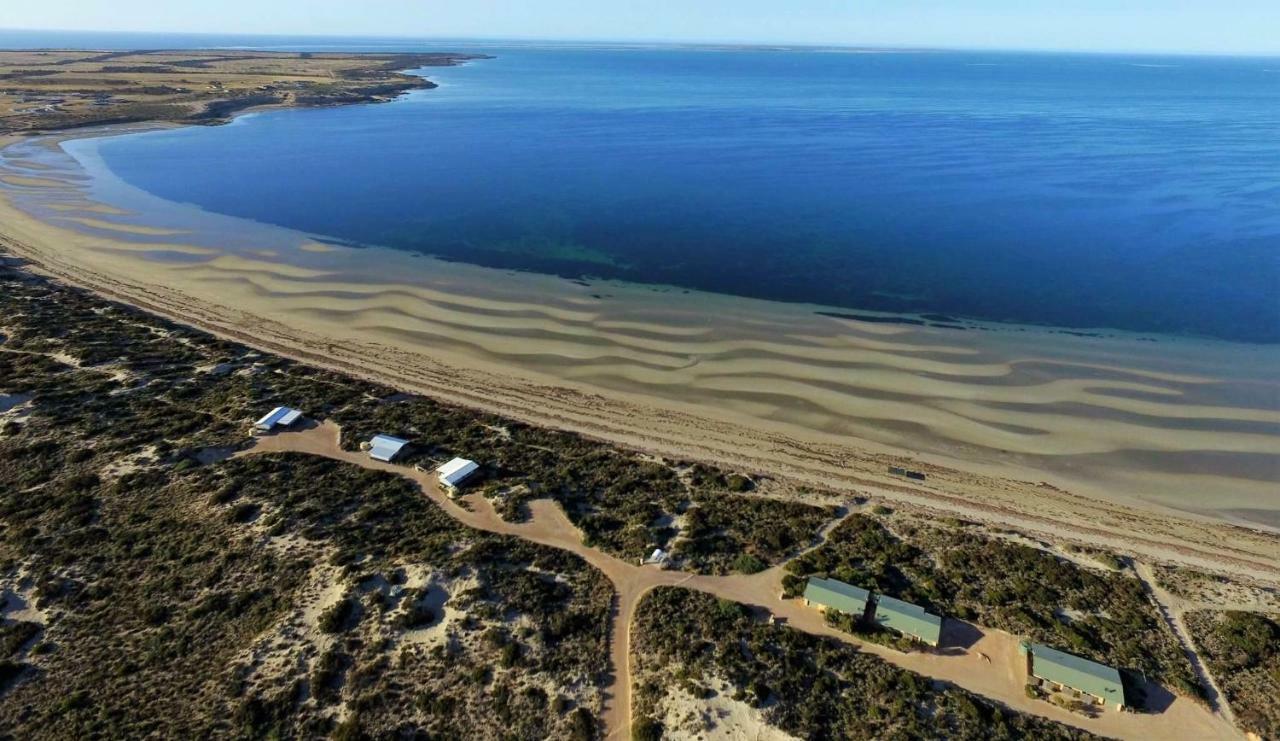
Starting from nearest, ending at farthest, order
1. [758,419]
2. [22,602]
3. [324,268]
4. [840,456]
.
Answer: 1. [22,602]
2. [840,456]
3. [758,419]
4. [324,268]

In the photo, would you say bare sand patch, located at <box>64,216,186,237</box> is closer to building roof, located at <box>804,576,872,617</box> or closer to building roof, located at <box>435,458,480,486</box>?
building roof, located at <box>435,458,480,486</box>

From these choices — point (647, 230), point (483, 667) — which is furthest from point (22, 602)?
point (647, 230)

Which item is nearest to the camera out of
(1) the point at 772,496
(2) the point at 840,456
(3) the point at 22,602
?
(3) the point at 22,602

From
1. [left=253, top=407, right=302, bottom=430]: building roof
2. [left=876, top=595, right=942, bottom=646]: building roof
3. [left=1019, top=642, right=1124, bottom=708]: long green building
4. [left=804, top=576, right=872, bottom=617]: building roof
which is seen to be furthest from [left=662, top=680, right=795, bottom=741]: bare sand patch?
[left=253, top=407, right=302, bottom=430]: building roof

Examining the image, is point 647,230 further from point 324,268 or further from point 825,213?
point 324,268

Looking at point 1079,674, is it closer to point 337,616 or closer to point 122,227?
point 337,616

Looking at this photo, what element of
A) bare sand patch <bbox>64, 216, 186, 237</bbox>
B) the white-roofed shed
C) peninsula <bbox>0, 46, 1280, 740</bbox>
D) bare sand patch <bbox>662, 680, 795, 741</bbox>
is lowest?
bare sand patch <bbox>662, 680, 795, 741</bbox>

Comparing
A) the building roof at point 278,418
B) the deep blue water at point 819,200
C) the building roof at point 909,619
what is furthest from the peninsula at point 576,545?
the deep blue water at point 819,200
